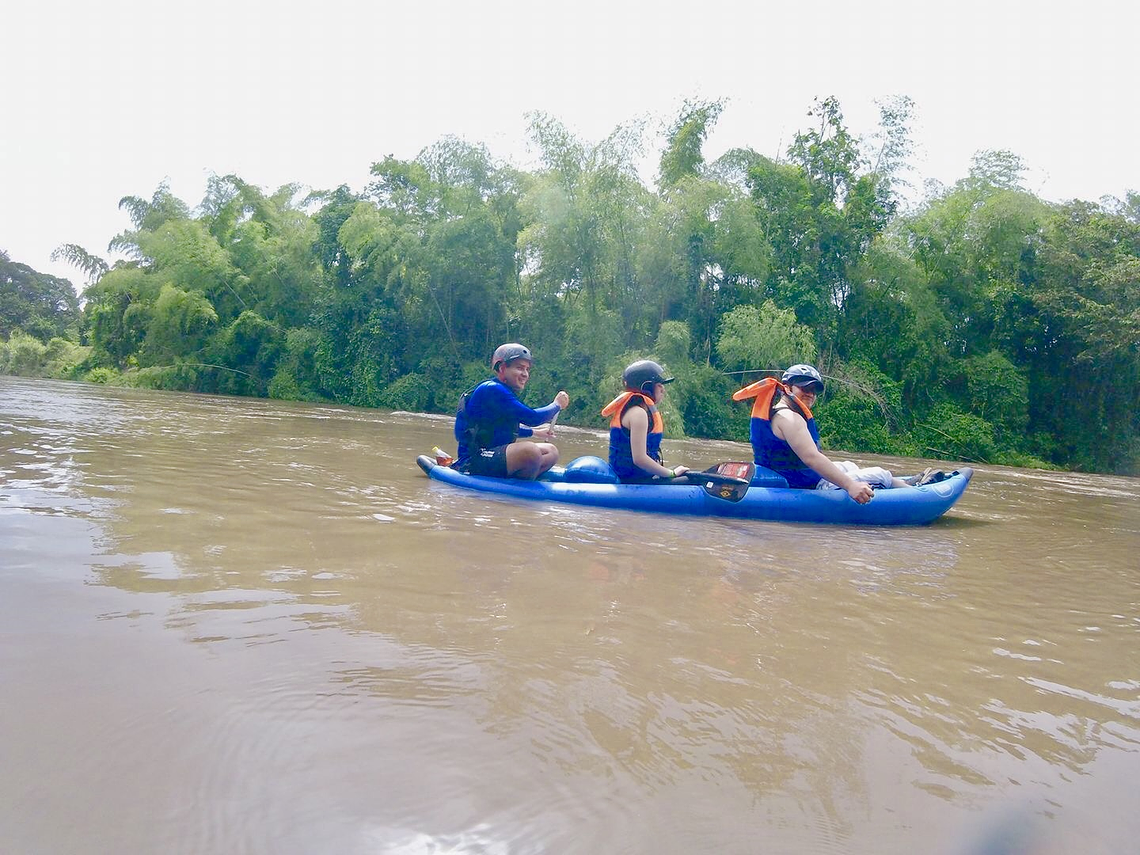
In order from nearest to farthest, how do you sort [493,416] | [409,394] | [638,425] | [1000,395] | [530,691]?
[530,691] < [638,425] < [493,416] < [1000,395] < [409,394]

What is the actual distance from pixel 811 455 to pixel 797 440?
0.12 metres

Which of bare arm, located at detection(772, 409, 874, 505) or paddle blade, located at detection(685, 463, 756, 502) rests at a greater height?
bare arm, located at detection(772, 409, 874, 505)

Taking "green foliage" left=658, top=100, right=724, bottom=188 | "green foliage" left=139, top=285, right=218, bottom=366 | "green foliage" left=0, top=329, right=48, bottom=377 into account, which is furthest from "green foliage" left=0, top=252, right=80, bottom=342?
"green foliage" left=658, top=100, right=724, bottom=188

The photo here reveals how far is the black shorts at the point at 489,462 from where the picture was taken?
18.4 ft

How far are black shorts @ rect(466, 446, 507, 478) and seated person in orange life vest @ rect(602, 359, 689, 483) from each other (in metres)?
0.81

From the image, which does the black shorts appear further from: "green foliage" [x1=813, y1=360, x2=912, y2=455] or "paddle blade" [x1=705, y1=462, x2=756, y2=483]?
"green foliage" [x1=813, y1=360, x2=912, y2=455]

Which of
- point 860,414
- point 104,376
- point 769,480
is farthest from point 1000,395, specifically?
point 104,376

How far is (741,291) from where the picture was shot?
16766 mm

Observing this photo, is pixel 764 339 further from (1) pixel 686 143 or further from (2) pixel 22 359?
(2) pixel 22 359

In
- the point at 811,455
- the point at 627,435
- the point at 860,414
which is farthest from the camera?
the point at 860,414

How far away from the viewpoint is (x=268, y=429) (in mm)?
9281

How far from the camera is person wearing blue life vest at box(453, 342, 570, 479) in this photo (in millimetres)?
5430

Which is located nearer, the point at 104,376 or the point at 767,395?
the point at 767,395

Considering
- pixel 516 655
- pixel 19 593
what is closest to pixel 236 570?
pixel 19 593
